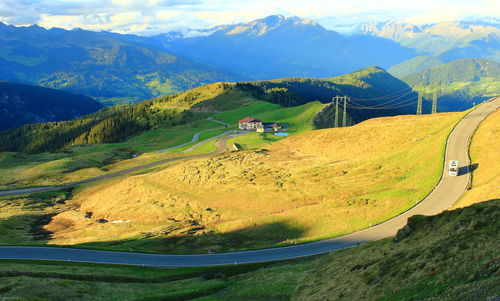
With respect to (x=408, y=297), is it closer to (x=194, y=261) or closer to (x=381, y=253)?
(x=381, y=253)

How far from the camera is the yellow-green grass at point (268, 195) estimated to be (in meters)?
78.2

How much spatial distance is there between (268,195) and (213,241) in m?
21.6

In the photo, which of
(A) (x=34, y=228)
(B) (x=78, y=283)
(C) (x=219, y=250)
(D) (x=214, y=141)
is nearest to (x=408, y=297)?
(B) (x=78, y=283)

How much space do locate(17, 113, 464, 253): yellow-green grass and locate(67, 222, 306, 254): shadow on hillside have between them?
7.6 inches

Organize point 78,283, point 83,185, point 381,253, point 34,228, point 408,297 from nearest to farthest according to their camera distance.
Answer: point 408,297 → point 381,253 → point 78,283 → point 34,228 → point 83,185

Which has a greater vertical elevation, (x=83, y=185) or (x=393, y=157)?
(x=393, y=157)

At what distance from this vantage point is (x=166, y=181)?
116125 millimetres

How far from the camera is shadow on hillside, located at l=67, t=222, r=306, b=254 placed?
→ 7438 cm

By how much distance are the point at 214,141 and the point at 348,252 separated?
136036 mm

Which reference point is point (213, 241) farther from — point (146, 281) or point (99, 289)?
point (99, 289)

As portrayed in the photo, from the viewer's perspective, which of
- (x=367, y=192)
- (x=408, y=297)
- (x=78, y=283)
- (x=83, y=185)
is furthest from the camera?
(x=83, y=185)

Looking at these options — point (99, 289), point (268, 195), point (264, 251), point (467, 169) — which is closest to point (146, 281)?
point (99, 289)

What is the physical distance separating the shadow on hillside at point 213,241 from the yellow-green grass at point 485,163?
99.2 ft

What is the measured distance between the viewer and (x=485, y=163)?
273 ft
